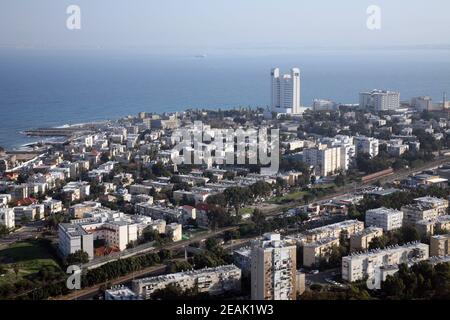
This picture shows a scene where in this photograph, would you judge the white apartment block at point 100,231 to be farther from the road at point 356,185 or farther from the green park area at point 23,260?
the road at point 356,185

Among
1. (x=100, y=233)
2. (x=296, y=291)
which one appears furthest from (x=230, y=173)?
(x=296, y=291)

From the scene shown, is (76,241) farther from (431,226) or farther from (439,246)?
(431,226)

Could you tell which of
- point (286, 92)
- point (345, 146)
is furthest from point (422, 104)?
point (345, 146)

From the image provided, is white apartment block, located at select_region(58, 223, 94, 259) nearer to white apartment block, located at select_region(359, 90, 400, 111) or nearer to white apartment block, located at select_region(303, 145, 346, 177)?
white apartment block, located at select_region(303, 145, 346, 177)

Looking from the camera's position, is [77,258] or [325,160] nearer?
→ [77,258]

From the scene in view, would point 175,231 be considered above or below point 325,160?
below

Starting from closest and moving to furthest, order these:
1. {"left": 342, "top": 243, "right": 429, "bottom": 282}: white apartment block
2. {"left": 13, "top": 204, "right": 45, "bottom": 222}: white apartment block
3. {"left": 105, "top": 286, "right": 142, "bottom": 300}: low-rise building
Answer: {"left": 105, "top": 286, "right": 142, "bottom": 300}: low-rise building < {"left": 342, "top": 243, "right": 429, "bottom": 282}: white apartment block < {"left": 13, "top": 204, "right": 45, "bottom": 222}: white apartment block

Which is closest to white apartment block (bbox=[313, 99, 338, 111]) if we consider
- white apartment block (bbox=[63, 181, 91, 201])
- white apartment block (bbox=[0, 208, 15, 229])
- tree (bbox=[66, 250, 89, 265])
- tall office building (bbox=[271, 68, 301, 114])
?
tall office building (bbox=[271, 68, 301, 114])
